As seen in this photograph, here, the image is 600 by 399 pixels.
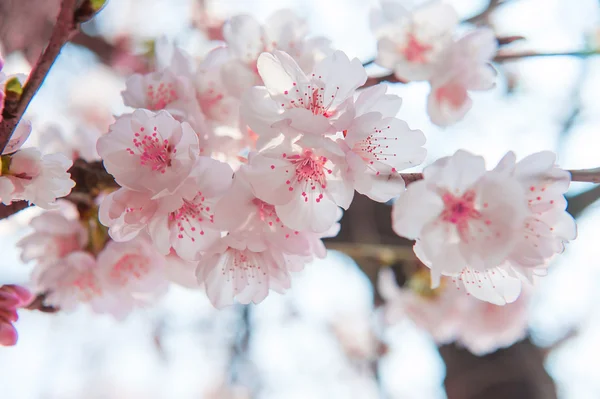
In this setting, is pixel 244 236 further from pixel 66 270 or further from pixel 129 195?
pixel 66 270

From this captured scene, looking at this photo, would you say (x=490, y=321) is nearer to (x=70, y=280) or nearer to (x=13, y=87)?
(x=70, y=280)

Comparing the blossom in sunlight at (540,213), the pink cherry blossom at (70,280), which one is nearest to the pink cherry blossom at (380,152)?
the blossom in sunlight at (540,213)

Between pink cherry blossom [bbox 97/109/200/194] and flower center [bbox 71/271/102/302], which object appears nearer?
pink cherry blossom [bbox 97/109/200/194]

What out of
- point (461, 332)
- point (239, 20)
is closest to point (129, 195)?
point (239, 20)

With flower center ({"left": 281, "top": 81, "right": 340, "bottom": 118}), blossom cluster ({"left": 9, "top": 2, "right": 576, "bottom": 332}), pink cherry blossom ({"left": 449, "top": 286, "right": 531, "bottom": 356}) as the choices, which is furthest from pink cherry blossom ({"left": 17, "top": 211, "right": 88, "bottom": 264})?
pink cherry blossom ({"left": 449, "top": 286, "right": 531, "bottom": 356})

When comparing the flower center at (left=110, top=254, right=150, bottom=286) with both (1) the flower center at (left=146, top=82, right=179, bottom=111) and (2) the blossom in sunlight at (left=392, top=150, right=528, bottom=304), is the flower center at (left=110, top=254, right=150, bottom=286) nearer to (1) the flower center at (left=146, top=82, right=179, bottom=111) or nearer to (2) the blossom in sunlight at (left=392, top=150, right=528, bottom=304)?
(1) the flower center at (left=146, top=82, right=179, bottom=111)

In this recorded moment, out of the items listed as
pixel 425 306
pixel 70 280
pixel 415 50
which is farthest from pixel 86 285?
pixel 425 306
